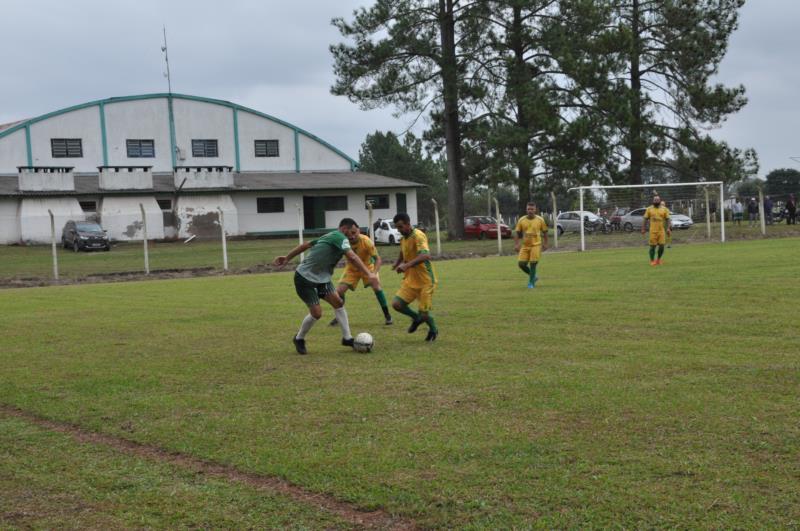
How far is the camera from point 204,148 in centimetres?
5494

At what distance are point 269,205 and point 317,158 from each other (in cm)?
829

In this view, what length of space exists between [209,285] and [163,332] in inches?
367

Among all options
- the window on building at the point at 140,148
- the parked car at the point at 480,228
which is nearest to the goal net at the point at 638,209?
the parked car at the point at 480,228

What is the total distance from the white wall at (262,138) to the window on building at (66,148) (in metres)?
10.6

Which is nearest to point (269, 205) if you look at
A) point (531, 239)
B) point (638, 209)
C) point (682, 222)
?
point (638, 209)

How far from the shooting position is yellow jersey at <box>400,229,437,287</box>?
10.9 meters

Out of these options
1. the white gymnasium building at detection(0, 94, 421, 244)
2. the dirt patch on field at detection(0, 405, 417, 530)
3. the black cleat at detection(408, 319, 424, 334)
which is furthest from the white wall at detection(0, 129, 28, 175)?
the dirt patch on field at detection(0, 405, 417, 530)

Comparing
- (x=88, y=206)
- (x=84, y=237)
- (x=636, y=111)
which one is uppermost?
(x=636, y=111)

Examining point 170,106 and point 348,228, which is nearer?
point 348,228

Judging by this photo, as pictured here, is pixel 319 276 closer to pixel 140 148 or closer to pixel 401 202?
pixel 140 148

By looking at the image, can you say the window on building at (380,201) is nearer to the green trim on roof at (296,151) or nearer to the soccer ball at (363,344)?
the green trim on roof at (296,151)

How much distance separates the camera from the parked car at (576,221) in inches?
1385

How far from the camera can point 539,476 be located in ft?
16.5

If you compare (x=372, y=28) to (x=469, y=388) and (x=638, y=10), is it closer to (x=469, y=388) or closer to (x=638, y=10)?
(x=638, y=10)
